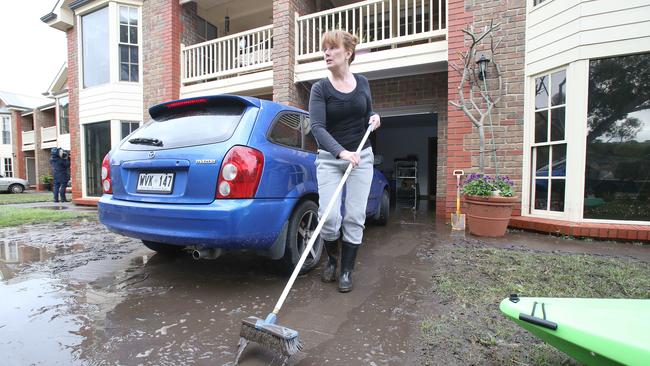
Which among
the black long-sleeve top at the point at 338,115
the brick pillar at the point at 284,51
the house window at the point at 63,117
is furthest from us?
the house window at the point at 63,117

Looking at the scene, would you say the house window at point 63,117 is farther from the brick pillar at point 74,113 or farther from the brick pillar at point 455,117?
the brick pillar at point 455,117

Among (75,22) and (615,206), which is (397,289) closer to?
(615,206)

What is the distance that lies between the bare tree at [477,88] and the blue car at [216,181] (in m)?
3.23

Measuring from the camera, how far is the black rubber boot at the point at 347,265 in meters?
2.47

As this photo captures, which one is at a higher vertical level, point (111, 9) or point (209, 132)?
point (111, 9)

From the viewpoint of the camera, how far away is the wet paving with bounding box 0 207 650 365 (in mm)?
1655

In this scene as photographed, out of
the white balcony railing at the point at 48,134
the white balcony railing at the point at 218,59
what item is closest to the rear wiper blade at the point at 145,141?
the white balcony railing at the point at 218,59

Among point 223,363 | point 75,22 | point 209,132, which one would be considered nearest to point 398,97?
point 209,132

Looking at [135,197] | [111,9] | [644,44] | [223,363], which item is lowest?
[223,363]

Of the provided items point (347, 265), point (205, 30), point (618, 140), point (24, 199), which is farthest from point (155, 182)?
point (24, 199)

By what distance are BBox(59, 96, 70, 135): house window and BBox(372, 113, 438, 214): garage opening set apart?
16947 mm

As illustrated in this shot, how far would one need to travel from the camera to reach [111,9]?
336 inches

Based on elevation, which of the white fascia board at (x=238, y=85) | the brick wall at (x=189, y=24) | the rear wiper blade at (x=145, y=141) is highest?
the brick wall at (x=189, y=24)

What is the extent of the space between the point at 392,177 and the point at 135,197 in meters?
10.2
